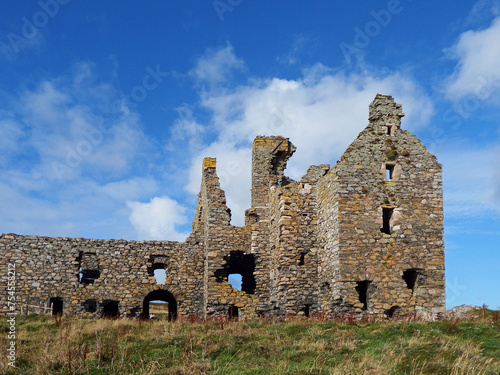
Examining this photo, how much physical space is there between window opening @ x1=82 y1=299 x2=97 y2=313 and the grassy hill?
28.3ft

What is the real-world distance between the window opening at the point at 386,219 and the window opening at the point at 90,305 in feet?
48.1

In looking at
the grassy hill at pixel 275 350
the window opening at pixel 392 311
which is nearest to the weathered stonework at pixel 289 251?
the window opening at pixel 392 311

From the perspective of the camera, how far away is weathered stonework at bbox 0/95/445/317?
69.1ft

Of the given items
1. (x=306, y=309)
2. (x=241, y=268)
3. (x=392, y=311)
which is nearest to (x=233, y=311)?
(x=241, y=268)

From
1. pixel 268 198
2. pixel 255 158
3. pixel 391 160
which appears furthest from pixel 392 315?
pixel 255 158

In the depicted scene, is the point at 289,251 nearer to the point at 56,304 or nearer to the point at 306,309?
the point at 306,309

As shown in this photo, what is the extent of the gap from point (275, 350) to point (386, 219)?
10.0m

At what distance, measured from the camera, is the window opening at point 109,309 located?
26.7 meters

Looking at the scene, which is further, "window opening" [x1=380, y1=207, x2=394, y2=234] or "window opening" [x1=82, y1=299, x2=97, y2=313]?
"window opening" [x1=82, y1=299, x2=97, y2=313]

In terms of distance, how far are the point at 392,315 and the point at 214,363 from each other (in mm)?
10655

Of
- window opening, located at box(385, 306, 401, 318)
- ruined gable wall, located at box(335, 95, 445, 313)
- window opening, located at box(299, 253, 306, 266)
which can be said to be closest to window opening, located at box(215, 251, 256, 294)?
window opening, located at box(299, 253, 306, 266)

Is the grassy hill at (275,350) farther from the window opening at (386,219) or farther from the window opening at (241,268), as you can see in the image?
the window opening at (241,268)

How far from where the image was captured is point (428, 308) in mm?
20812

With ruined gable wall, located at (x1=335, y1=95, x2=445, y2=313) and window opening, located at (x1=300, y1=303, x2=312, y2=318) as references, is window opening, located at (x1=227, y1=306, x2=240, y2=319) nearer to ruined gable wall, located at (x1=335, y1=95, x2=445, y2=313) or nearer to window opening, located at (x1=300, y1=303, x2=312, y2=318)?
window opening, located at (x1=300, y1=303, x2=312, y2=318)
